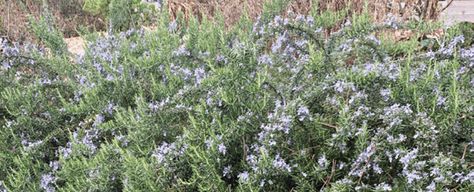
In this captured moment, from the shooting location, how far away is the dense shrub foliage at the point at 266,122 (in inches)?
74.1

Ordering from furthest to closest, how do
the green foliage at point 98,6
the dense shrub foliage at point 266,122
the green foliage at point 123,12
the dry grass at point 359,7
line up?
the green foliage at point 98,6 < the dry grass at point 359,7 < the green foliage at point 123,12 < the dense shrub foliage at point 266,122

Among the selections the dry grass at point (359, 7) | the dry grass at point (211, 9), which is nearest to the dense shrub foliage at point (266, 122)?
the dry grass at point (211, 9)

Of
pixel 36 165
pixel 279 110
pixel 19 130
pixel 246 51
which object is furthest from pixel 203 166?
pixel 19 130

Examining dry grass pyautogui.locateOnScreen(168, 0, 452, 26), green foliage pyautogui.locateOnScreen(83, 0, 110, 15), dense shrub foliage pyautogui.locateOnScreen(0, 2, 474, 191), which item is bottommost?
green foliage pyautogui.locateOnScreen(83, 0, 110, 15)

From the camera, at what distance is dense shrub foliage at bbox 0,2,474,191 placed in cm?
188

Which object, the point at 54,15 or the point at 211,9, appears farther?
the point at 54,15

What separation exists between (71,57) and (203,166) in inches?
64.2

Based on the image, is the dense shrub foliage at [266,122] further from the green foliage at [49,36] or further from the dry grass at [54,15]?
the dry grass at [54,15]

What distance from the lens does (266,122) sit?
6.83 ft

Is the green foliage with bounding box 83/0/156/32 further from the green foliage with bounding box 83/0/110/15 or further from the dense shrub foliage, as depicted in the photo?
the dense shrub foliage

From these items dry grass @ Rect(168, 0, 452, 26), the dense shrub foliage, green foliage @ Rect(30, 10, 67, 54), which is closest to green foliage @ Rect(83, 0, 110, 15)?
dry grass @ Rect(168, 0, 452, 26)

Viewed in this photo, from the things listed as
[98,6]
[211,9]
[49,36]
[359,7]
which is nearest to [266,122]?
[49,36]

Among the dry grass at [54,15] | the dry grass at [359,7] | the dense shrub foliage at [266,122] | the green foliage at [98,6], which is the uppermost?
the dense shrub foliage at [266,122]

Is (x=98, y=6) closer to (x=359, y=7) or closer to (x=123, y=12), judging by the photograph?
(x=123, y=12)
